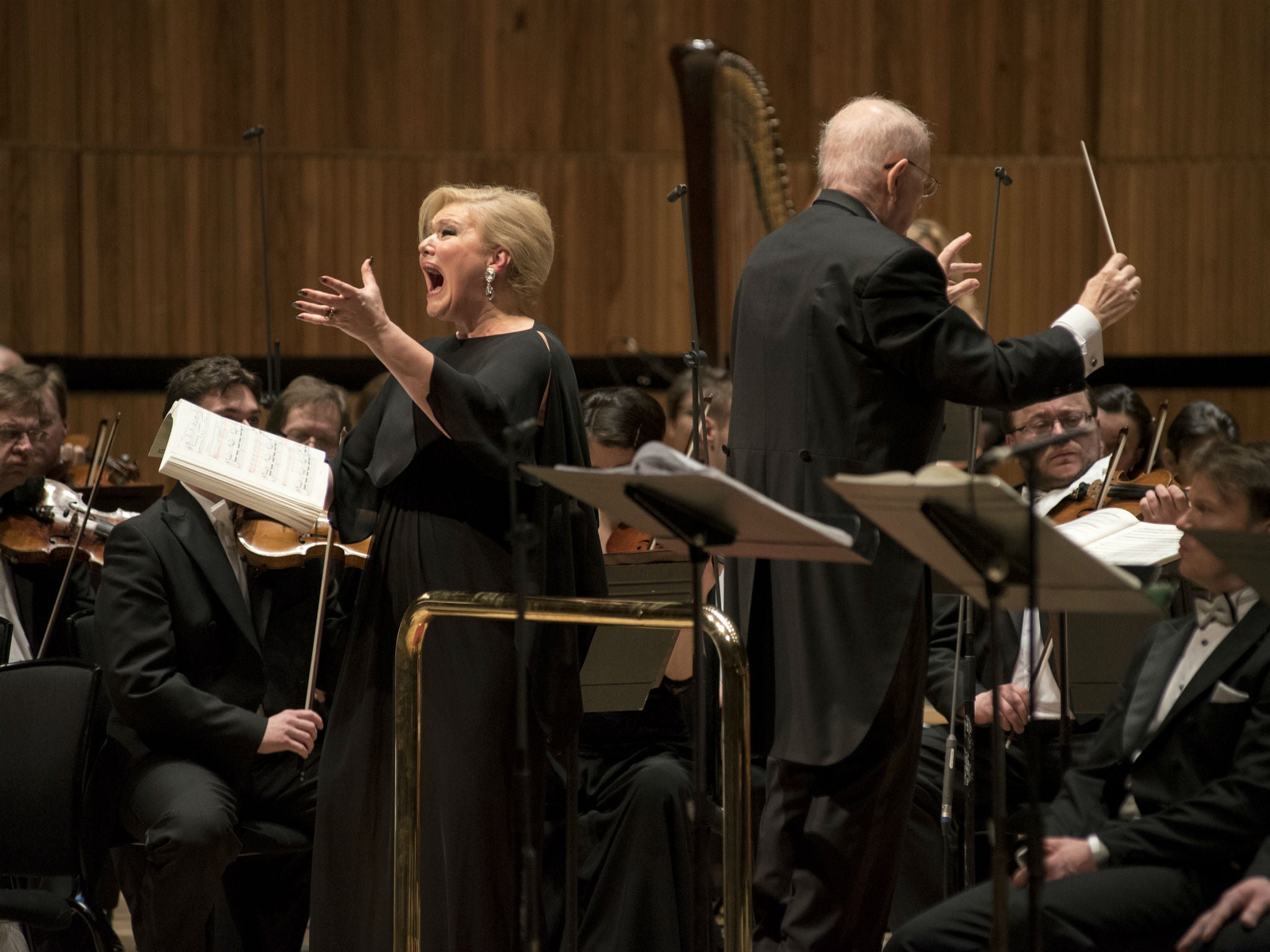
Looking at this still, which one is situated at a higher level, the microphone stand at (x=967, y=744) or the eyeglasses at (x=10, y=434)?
the eyeglasses at (x=10, y=434)

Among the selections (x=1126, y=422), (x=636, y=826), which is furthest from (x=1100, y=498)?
(x=636, y=826)

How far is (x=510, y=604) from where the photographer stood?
8.43 ft

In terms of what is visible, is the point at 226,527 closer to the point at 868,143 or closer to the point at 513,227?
the point at 513,227

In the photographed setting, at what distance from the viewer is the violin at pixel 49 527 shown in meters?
4.14

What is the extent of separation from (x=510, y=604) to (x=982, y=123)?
5.52 meters

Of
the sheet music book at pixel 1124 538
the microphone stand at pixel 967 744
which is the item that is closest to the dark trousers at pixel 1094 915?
the sheet music book at pixel 1124 538

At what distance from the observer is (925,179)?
9.15 feet

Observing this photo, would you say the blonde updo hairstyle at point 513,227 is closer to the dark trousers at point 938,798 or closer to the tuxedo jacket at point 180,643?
the tuxedo jacket at point 180,643

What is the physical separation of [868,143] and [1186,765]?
122 cm

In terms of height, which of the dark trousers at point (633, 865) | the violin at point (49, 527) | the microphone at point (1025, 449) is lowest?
the dark trousers at point (633, 865)

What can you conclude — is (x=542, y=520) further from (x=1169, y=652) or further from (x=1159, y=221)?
(x=1159, y=221)

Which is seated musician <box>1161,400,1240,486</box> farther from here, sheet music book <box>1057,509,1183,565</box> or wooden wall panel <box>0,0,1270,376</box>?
sheet music book <box>1057,509,1183,565</box>

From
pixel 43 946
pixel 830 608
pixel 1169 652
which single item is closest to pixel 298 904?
pixel 43 946

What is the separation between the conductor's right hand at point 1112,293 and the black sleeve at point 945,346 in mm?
119
